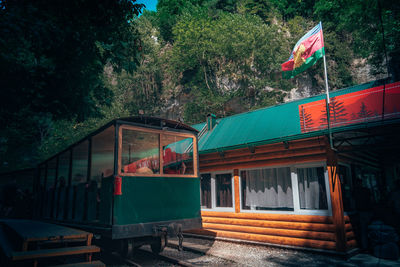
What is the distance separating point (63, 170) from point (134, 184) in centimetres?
371

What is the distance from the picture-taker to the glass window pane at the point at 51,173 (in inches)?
361

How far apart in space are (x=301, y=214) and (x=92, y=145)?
6.33 meters

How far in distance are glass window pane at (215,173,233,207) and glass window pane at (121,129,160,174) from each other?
13.2 ft

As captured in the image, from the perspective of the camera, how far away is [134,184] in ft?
20.6

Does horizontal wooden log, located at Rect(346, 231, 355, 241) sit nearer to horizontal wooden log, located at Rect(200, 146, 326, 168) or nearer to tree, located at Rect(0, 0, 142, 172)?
horizontal wooden log, located at Rect(200, 146, 326, 168)

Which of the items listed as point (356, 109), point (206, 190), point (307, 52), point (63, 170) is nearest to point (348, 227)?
point (356, 109)

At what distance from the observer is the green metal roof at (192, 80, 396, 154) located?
28.5 ft

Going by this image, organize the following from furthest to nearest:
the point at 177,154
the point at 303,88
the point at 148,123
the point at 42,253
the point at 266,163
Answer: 1. the point at 303,88
2. the point at 266,163
3. the point at 177,154
4. the point at 148,123
5. the point at 42,253

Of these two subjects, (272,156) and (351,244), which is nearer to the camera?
(351,244)

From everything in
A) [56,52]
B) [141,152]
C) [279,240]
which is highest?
[56,52]

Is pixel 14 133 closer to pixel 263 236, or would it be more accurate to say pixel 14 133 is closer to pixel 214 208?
pixel 214 208

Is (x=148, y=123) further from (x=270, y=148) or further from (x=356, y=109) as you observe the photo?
(x=356, y=109)

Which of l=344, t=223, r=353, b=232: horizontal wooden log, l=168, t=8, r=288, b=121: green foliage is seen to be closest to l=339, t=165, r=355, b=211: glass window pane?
l=344, t=223, r=353, b=232: horizontal wooden log

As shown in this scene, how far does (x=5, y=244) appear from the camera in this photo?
20.2 ft
